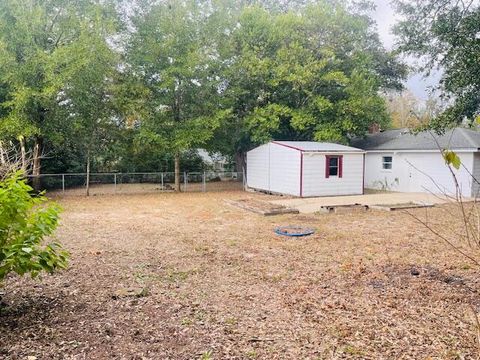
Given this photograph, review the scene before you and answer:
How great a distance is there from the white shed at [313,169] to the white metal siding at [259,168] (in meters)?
0.21

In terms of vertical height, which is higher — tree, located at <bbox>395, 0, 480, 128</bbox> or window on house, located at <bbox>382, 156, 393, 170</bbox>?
tree, located at <bbox>395, 0, 480, 128</bbox>

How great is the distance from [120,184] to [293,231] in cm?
1277

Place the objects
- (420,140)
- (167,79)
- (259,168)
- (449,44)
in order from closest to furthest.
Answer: (449,44) → (167,79) → (420,140) → (259,168)

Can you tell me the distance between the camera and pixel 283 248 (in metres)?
7.12

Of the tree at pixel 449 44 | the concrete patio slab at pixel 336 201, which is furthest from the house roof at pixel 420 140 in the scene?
the concrete patio slab at pixel 336 201

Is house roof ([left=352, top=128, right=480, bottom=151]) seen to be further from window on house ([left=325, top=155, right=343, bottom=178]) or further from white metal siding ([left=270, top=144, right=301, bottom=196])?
white metal siding ([left=270, top=144, right=301, bottom=196])

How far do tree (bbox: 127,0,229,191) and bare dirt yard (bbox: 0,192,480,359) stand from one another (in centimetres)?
957

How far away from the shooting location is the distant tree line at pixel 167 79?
14.4m

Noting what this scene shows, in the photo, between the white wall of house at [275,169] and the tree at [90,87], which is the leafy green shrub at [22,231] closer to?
the tree at [90,87]

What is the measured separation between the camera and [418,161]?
16953 mm

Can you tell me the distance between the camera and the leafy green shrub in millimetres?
3529

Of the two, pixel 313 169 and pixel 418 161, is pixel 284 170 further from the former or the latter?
pixel 418 161

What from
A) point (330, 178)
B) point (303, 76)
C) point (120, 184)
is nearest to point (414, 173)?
point (330, 178)

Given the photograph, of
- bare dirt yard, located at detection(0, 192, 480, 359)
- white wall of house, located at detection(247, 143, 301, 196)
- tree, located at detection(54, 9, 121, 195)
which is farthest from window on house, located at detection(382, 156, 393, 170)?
tree, located at detection(54, 9, 121, 195)
